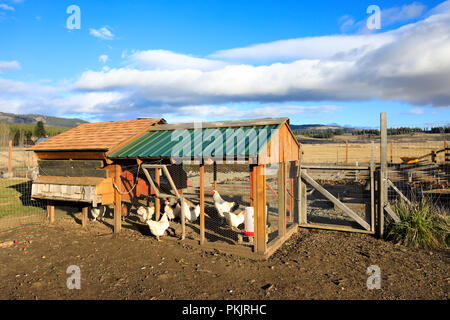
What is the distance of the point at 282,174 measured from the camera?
294 inches

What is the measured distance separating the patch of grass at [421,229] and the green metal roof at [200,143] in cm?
387

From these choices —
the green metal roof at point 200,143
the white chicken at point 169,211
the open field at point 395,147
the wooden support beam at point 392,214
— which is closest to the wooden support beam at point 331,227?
the wooden support beam at point 392,214

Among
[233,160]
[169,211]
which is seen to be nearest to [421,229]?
[233,160]

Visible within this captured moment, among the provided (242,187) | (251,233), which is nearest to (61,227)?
(251,233)

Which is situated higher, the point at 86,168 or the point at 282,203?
the point at 86,168

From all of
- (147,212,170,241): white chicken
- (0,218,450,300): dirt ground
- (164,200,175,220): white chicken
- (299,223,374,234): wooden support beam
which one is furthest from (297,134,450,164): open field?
(147,212,170,241): white chicken

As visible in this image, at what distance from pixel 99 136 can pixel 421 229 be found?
29.6 ft

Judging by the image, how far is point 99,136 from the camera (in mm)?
9078

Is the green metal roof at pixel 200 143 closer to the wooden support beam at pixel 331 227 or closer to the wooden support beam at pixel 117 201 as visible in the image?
the wooden support beam at pixel 117 201

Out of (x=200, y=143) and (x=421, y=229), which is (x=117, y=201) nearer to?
(x=200, y=143)

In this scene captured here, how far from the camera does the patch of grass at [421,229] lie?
686cm

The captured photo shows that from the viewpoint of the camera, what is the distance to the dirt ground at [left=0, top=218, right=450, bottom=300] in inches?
194
